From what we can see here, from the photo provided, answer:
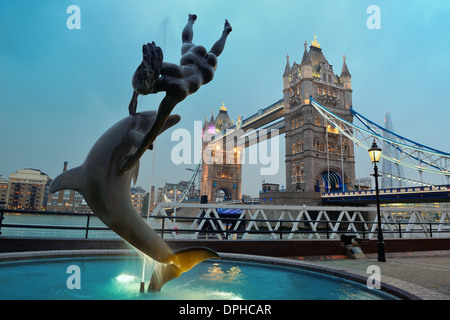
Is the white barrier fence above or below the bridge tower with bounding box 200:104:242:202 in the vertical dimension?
below

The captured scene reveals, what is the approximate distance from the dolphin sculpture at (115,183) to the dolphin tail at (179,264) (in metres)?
0.27

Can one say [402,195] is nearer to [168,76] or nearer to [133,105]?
[133,105]

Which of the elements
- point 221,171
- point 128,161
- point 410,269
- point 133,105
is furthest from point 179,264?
point 221,171

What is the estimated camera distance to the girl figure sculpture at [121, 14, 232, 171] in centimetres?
289

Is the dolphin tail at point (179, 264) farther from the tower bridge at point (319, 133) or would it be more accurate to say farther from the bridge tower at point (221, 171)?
the bridge tower at point (221, 171)

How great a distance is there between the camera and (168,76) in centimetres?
322

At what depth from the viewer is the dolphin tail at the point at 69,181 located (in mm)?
3628

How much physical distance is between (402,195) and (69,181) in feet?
120

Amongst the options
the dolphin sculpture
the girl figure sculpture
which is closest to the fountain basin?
the dolphin sculpture

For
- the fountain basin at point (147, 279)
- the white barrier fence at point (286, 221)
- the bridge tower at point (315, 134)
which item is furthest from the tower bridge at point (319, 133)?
the fountain basin at point (147, 279)

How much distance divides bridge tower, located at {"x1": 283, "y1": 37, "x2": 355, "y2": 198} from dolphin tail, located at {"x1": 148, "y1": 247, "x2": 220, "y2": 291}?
44191 millimetres

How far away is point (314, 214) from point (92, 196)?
133 ft

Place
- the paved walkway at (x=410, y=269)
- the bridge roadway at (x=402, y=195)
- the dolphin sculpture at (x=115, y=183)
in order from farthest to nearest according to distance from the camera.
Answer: the bridge roadway at (x=402, y=195)
the paved walkway at (x=410, y=269)
the dolphin sculpture at (x=115, y=183)

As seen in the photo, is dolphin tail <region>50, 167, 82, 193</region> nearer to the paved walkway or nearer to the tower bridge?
the paved walkway
